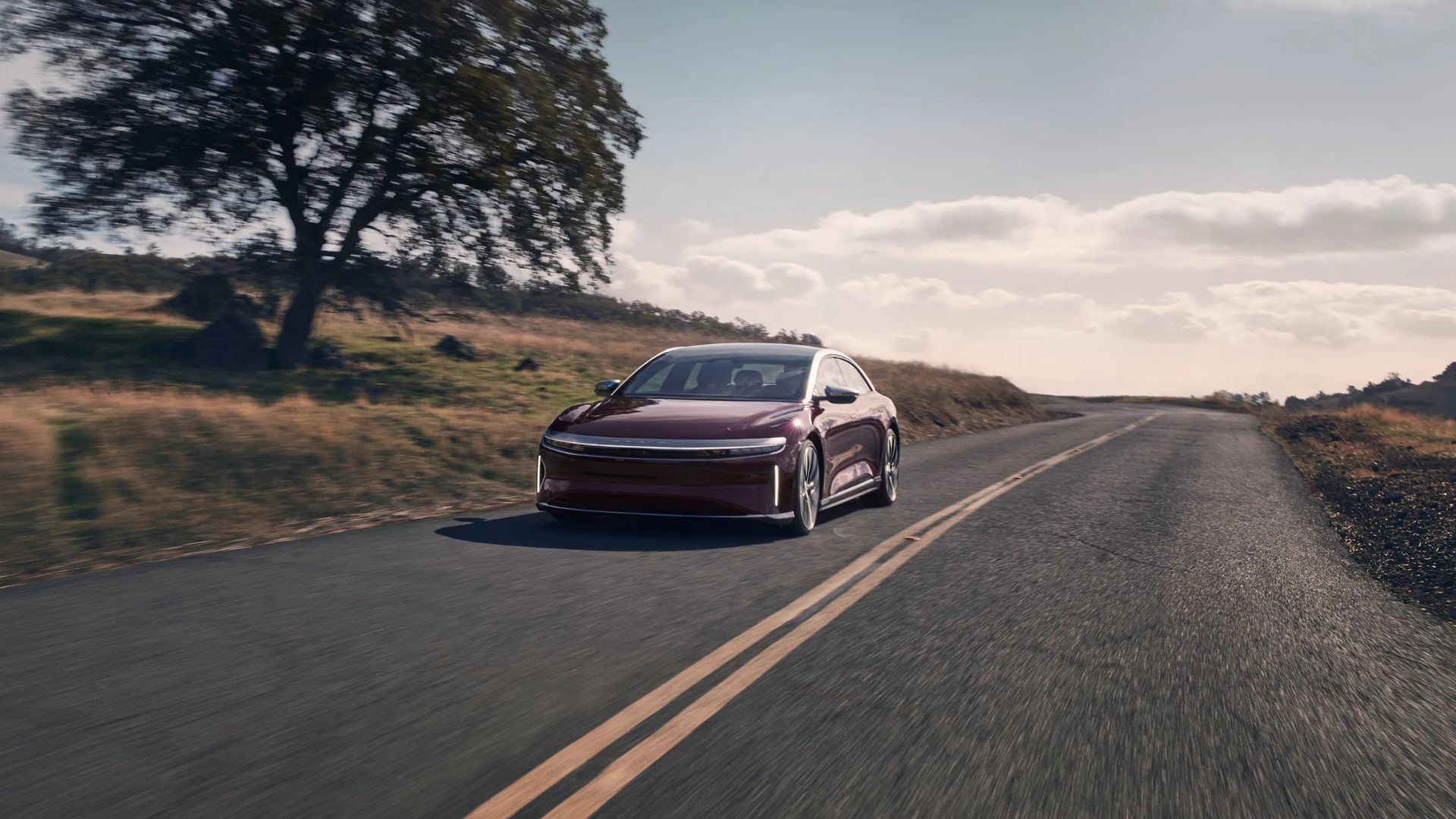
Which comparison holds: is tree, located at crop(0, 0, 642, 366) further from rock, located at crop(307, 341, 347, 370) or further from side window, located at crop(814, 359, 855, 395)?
side window, located at crop(814, 359, 855, 395)

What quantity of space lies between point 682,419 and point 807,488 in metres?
1.15

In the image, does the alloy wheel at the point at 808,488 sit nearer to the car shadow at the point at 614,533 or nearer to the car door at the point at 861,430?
the car shadow at the point at 614,533

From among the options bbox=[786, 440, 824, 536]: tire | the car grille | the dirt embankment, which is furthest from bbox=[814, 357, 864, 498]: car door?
the dirt embankment

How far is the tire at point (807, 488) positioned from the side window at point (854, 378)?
1945mm

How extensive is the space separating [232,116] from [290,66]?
1628 mm

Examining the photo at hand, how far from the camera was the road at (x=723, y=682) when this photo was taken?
3.30m

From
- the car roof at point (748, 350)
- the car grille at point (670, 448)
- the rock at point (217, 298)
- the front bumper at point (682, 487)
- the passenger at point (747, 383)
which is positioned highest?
the rock at point (217, 298)

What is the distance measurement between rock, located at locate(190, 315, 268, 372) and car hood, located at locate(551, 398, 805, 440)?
55.8ft

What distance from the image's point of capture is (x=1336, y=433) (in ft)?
88.7

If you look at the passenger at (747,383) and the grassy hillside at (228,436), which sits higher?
the passenger at (747,383)

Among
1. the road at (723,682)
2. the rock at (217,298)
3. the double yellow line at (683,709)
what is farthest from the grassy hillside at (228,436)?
the double yellow line at (683,709)

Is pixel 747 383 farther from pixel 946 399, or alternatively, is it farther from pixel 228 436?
pixel 946 399

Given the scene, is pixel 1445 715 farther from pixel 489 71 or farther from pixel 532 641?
pixel 489 71

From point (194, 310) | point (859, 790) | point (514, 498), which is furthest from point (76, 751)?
point (194, 310)
